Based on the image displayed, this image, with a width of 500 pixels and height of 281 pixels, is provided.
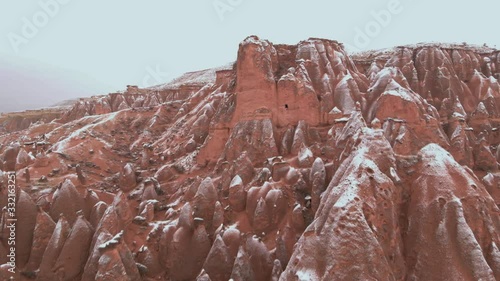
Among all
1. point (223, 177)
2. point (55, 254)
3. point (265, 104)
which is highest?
point (265, 104)

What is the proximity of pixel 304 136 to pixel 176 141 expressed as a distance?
1358 centimetres

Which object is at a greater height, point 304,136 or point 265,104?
point 265,104

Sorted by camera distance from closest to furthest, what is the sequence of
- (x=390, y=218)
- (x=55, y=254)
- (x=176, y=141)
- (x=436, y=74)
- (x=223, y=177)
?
(x=390, y=218)
(x=55, y=254)
(x=223, y=177)
(x=176, y=141)
(x=436, y=74)

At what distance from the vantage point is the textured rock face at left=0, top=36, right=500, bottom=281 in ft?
31.7

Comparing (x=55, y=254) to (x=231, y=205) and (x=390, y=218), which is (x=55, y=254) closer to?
(x=231, y=205)

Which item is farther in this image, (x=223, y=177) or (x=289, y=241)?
(x=223, y=177)

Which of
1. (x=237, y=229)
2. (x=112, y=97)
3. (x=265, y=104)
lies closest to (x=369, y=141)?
(x=237, y=229)

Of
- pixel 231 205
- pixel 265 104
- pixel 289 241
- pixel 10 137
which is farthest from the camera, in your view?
pixel 10 137

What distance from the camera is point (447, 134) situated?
25.1 meters

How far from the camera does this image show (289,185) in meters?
19.1

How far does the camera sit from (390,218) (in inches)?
392

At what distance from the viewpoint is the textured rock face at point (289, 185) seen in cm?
967

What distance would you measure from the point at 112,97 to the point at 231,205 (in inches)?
2065

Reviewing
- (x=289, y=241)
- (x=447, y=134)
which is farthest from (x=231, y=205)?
(x=447, y=134)
